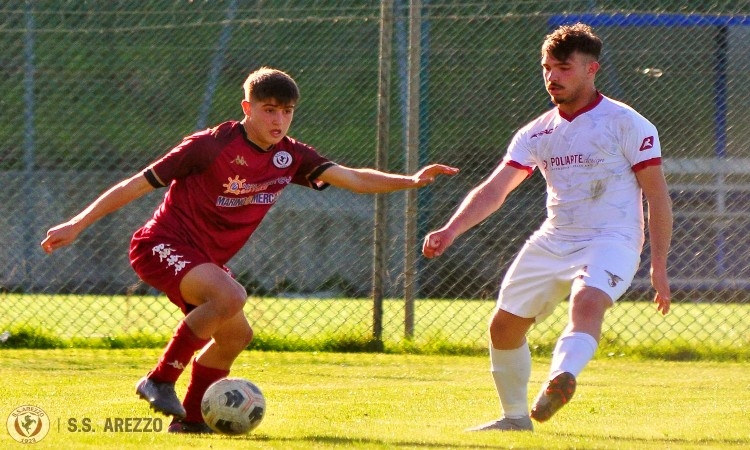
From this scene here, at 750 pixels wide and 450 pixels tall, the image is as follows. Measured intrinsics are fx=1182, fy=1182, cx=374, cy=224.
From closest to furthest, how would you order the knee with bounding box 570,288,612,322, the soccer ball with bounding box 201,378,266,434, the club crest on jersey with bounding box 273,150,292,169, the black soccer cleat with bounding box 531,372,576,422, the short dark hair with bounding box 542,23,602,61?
1. the black soccer cleat with bounding box 531,372,576,422
2. the knee with bounding box 570,288,612,322
3. the soccer ball with bounding box 201,378,266,434
4. the short dark hair with bounding box 542,23,602,61
5. the club crest on jersey with bounding box 273,150,292,169

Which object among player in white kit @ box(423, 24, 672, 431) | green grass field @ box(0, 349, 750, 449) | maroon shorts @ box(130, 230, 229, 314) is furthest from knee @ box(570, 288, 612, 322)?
maroon shorts @ box(130, 230, 229, 314)

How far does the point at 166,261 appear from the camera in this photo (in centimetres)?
482

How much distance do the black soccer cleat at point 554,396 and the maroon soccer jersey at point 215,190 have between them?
163cm

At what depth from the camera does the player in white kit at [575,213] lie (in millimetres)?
4488

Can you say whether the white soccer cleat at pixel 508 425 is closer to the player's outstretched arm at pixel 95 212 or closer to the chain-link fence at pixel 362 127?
the player's outstretched arm at pixel 95 212

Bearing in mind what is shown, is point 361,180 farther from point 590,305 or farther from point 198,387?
point 590,305

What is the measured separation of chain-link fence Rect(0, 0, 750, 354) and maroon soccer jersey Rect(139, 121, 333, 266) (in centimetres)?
321

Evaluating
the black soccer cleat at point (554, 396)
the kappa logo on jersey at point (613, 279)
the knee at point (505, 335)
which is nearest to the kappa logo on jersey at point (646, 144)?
the kappa logo on jersey at point (613, 279)

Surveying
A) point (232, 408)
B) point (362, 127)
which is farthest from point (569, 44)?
point (362, 127)

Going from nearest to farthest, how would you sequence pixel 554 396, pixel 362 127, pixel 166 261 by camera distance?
pixel 554 396
pixel 166 261
pixel 362 127

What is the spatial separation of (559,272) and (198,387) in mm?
1579

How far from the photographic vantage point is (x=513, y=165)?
5.00 metres

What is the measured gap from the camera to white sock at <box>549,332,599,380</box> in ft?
13.5

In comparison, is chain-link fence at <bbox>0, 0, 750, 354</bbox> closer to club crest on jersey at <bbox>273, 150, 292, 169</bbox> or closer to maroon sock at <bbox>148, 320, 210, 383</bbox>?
club crest on jersey at <bbox>273, 150, 292, 169</bbox>
